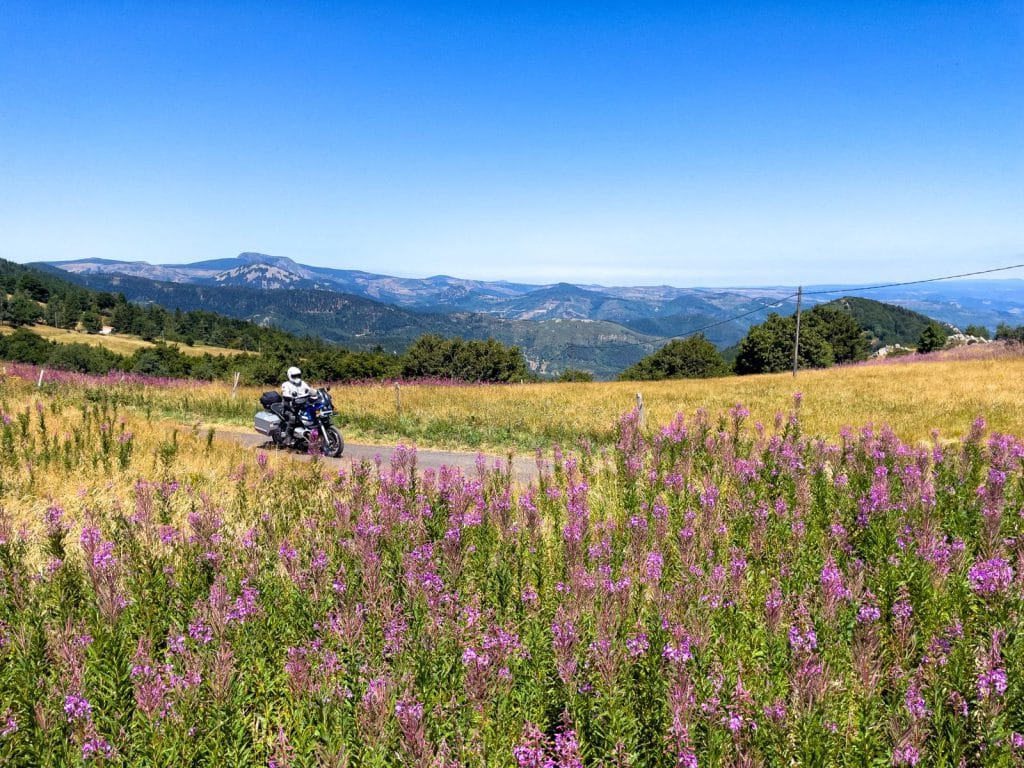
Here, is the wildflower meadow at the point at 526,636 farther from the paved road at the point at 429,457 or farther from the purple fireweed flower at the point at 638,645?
the paved road at the point at 429,457

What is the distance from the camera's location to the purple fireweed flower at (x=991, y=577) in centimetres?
365

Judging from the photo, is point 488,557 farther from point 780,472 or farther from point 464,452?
point 464,452

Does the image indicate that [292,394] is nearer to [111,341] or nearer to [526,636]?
[526,636]

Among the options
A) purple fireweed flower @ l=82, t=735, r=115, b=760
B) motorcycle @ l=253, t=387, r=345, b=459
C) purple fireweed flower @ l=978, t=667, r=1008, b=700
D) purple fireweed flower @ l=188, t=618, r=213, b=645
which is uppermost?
purple fireweed flower @ l=978, t=667, r=1008, b=700

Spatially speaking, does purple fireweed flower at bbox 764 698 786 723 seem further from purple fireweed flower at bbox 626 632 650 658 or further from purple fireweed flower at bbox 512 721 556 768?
purple fireweed flower at bbox 512 721 556 768

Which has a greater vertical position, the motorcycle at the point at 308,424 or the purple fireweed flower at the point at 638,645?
the purple fireweed flower at the point at 638,645

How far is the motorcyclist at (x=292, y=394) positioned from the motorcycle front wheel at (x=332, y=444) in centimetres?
100

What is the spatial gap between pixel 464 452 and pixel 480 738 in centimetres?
1403

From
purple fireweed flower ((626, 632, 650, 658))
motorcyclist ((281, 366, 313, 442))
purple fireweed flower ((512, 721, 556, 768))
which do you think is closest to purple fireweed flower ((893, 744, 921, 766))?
purple fireweed flower ((626, 632, 650, 658))

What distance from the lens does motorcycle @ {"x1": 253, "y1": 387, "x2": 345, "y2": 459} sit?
14.6m

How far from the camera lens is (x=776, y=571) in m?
4.99

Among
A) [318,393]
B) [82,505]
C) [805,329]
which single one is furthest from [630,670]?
[805,329]

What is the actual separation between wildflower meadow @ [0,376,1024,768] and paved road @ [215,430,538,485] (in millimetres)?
6573

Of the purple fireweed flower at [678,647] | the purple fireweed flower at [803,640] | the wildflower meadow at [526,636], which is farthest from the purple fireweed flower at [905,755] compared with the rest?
the purple fireweed flower at [678,647]
